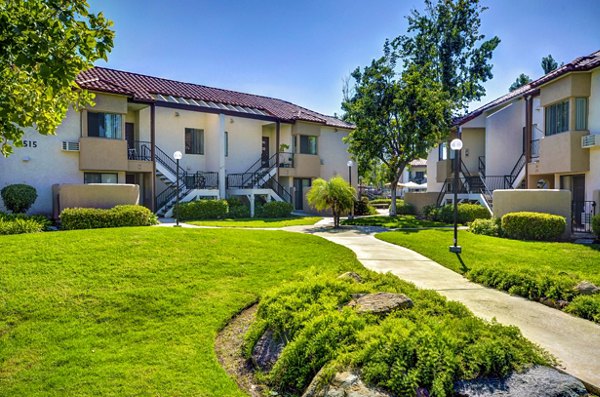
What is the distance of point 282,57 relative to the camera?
72.3ft

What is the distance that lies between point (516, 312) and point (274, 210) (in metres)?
18.7

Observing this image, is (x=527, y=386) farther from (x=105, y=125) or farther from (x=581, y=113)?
(x=105, y=125)

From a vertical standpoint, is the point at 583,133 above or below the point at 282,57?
below

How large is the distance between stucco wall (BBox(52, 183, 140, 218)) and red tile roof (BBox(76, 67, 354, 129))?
16.8ft

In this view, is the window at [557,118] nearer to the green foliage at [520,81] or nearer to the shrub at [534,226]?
the shrub at [534,226]

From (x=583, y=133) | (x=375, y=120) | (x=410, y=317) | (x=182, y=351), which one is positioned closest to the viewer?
(x=410, y=317)

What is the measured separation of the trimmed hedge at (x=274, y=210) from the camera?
24.3 metres

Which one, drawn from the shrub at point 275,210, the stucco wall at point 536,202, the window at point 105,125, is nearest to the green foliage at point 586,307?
the stucco wall at point 536,202

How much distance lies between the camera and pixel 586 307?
6.27 metres

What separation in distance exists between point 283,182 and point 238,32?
13.3 meters

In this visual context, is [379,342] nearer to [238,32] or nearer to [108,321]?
[108,321]

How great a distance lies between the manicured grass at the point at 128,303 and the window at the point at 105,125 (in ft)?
33.4

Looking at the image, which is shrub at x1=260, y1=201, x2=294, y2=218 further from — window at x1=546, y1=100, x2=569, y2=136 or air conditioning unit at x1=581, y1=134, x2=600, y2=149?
air conditioning unit at x1=581, y1=134, x2=600, y2=149

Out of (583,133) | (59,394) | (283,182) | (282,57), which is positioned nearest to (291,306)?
(59,394)
